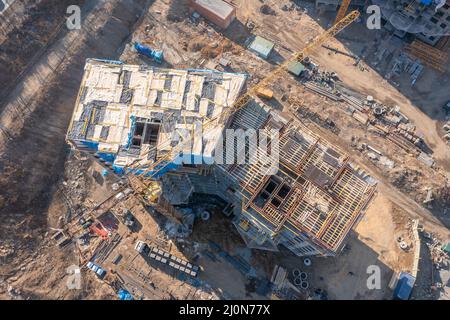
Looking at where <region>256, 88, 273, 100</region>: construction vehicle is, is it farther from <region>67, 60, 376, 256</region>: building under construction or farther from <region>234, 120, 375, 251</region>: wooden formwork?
<region>234, 120, 375, 251</region>: wooden formwork

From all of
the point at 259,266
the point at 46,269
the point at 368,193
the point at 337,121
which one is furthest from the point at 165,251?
the point at 337,121

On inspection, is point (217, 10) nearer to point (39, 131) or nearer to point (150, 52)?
point (150, 52)

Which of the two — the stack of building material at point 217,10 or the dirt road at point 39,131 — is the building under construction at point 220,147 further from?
the stack of building material at point 217,10

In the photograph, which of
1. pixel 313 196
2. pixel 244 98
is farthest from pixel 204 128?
pixel 313 196

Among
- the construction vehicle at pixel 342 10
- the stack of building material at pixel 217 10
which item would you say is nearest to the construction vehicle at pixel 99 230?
the stack of building material at pixel 217 10

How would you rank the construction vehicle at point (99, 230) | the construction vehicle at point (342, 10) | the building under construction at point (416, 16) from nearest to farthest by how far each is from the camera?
the construction vehicle at point (99, 230)
the building under construction at point (416, 16)
the construction vehicle at point (342, 10)
